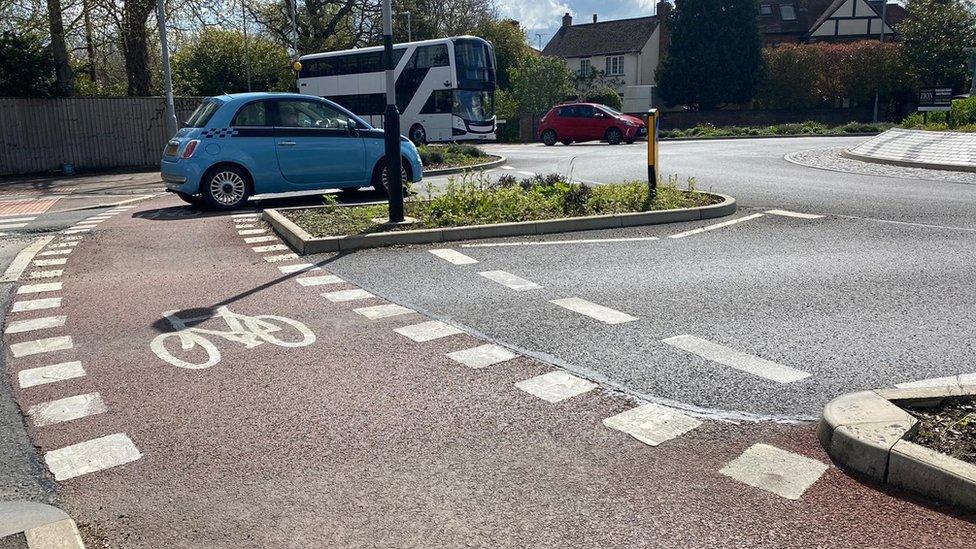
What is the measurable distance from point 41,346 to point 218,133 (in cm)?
727

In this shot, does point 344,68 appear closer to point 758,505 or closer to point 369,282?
point 369,282

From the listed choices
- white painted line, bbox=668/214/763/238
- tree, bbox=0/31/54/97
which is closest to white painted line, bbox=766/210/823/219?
white painted line, bbox=668/214/763/238

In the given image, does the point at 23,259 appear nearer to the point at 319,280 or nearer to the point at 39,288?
the point at 39,288

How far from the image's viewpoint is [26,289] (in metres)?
7.35

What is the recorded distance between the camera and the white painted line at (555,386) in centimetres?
456

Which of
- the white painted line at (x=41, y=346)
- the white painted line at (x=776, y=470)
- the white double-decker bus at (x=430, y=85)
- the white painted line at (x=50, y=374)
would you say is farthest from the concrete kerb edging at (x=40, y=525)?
the white double-decker bus at (x=430, y=85)

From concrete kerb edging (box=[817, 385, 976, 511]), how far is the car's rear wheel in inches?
1321

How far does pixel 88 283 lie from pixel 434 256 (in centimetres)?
335

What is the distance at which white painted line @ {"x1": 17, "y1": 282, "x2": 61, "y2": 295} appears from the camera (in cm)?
727

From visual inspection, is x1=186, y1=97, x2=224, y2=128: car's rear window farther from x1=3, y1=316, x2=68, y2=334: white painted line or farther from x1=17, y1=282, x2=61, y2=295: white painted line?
x1=3, y1=316, x2=68, y2=334: white painted line

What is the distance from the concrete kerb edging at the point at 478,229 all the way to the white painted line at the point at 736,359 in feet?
14.7

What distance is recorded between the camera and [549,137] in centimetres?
3728

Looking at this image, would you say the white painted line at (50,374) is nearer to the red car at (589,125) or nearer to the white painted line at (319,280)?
the white painted line at (319,280)

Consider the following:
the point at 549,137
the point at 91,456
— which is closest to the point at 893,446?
the point at 91,456
